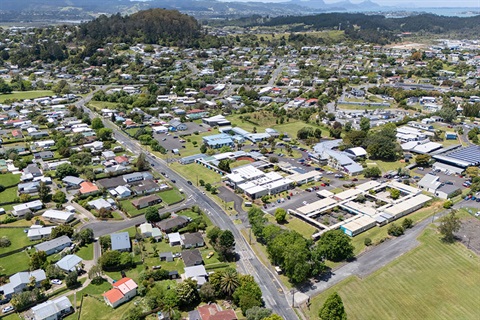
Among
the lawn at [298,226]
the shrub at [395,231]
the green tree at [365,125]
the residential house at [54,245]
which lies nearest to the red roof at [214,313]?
the lawn at [298,226]

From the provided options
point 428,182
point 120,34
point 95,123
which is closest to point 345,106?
point 428,182

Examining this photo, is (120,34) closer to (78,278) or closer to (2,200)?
(2,200)

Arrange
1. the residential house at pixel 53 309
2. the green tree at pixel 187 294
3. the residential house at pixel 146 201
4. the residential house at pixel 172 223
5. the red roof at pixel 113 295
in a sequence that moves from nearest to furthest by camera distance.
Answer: the residential house at pixel 53 309 < the green tree at pixel 187 294 < the red roof at pixel 113 295 < the residential house at pixel 172 223 < the residential house at pixel 146 201

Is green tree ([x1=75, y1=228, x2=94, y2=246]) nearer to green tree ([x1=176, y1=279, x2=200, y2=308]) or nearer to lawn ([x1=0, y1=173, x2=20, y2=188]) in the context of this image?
green tree ([x1=176, y1=279, x2=200, y2=308])

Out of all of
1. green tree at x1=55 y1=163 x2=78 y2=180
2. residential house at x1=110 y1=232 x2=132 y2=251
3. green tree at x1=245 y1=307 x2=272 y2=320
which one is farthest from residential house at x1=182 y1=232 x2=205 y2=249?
green tree at x1=55 y1=163 x2=78 y2=180

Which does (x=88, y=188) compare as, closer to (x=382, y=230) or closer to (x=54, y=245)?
(x=54, y=245)

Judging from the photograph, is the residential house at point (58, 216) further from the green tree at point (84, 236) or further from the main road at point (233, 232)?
the green tree at point (84, 236)
